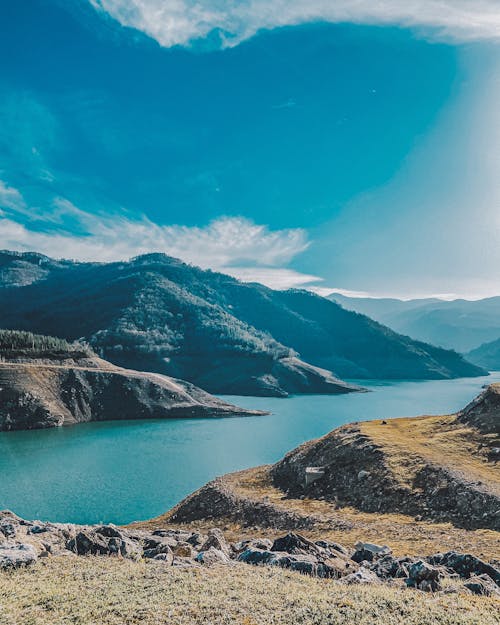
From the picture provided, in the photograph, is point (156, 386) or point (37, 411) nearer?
point (37, 411)

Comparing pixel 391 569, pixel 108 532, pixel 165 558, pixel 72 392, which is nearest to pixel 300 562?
pixel 391 569

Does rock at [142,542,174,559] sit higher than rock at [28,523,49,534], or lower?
higher

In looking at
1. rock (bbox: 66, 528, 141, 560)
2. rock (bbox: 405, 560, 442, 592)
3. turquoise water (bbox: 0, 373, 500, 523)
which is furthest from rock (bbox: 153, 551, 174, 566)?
turquoise water (bbox: 0, 373, 500, 523)

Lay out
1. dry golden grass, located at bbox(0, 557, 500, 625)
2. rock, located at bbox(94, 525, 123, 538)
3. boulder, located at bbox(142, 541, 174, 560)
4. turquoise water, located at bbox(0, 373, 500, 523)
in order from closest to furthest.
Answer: dry golden grass, located at bbox(0, 557, 500, 625) → boulder, located at bbox(142, 541, 174, 560) → rock, located at bbox(94, 525, 123, 538) → turquoise water, located at bbox(0, 373, 500, 523)

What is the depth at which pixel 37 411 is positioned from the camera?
14675 centimetres

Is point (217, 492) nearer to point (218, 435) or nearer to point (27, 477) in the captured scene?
point (27, 477)

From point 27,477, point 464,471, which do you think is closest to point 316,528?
point 464,471

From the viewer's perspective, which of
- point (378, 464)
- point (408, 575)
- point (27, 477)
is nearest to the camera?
point (408, 575)

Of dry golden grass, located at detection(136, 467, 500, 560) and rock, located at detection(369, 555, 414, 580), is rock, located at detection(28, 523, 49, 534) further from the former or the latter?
rock, located at detection(369, 555, 414, 580)

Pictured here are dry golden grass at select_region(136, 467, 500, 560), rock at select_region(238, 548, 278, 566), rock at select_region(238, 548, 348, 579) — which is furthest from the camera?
dry golden grass at select_region(136, 467, 500, 560)

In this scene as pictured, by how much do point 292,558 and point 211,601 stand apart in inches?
277

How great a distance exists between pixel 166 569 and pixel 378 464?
104ft

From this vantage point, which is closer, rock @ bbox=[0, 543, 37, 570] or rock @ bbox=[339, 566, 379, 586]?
rock @ bbox=[339, 566, 379, 586]

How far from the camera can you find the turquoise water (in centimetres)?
6669
